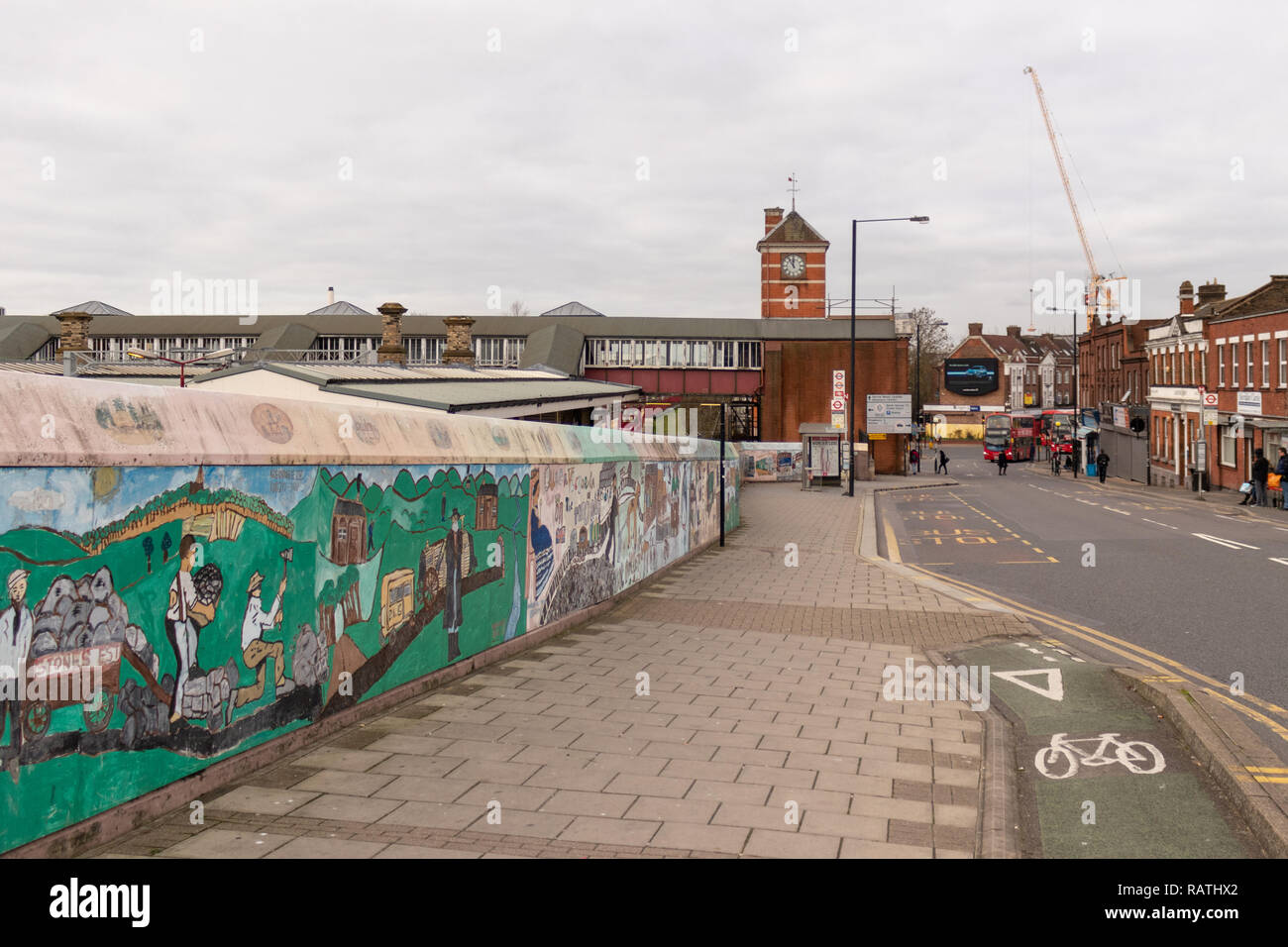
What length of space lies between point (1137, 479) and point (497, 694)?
5285 cm

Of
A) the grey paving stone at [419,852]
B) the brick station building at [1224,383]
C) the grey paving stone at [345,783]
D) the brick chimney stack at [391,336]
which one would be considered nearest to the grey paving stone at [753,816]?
the grey paving stone at [419,852]

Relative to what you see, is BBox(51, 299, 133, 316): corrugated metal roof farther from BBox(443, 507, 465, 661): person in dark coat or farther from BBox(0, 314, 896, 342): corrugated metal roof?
BBox(443, 507, 465, 661): person in dark coat

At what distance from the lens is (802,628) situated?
11.3 m

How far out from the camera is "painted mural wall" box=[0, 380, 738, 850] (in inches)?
156

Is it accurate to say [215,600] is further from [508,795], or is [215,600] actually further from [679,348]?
[679,348]

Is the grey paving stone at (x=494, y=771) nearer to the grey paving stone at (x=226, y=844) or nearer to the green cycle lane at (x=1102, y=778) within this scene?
the grey paving stone at (x=226, y=844)

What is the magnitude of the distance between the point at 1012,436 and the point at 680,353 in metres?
34.9

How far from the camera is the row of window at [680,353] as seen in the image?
60906 mm

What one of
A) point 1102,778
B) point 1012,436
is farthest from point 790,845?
point 1012,436

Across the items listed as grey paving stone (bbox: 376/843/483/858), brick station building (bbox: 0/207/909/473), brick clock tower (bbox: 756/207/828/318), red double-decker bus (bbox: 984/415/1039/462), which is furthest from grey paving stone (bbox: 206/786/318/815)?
red double-decker bus (bbox: 984/415/1039/462)

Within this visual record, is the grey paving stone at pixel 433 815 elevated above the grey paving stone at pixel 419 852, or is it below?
below

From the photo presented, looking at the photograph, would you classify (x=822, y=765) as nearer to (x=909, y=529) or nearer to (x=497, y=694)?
(x=497, y=694)

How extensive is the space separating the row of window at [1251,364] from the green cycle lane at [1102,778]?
32.8 meters

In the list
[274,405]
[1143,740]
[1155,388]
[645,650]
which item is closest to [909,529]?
[645,650]
